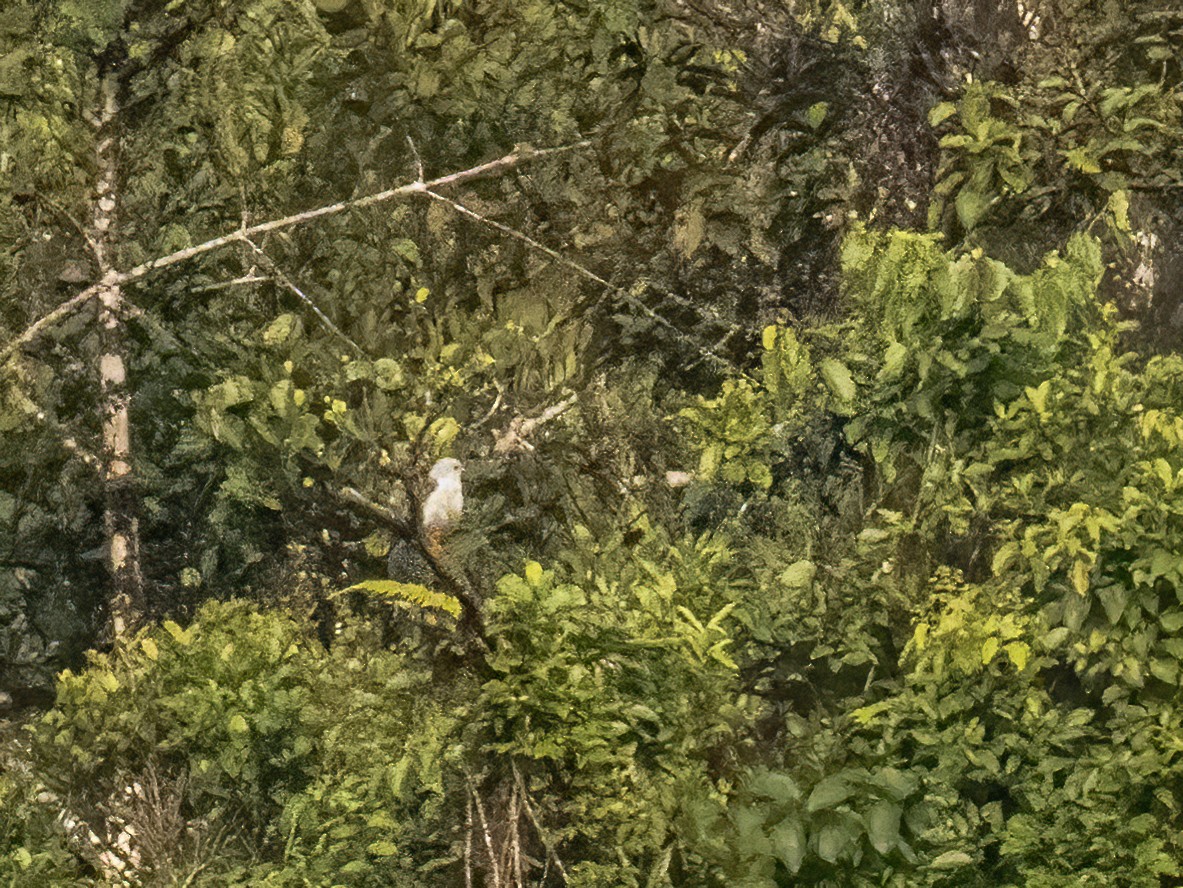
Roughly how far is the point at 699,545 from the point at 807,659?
49 centimetres

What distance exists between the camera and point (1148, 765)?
3.36 meters

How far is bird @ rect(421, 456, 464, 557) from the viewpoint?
375 cm

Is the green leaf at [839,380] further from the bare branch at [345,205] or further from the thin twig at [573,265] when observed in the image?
the bare branch at [345,205]

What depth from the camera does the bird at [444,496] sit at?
3.75 metres

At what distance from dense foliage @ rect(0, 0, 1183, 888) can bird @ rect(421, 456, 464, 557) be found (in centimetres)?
4

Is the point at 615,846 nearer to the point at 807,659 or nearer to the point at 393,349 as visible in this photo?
the point at 807,659

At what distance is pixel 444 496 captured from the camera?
376 centimetres

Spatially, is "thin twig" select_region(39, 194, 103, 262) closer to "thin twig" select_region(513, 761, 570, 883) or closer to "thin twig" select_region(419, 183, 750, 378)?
"thin twig" select_region(419, 183, 750, 378)

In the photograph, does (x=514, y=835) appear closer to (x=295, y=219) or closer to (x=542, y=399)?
(x=542, y=399)

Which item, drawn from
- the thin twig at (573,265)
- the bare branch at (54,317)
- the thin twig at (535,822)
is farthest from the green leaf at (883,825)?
the bare branch at (54,317)

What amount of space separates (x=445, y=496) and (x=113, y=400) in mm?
1103

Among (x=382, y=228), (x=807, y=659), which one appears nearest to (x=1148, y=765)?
(x=807, y=659)

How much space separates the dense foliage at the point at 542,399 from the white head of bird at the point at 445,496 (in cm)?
4

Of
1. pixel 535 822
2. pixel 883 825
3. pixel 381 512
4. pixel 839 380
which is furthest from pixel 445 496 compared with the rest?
pixel 883 825
